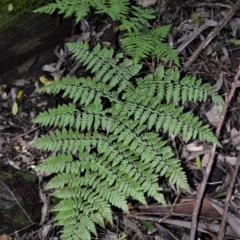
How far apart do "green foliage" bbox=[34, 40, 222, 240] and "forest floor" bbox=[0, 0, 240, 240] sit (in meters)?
0.22

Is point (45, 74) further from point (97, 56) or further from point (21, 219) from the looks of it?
point (21, 219)

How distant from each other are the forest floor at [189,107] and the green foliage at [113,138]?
223 millimetres

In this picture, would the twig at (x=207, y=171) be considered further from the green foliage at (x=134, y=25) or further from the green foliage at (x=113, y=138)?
the green foliage at (x=134, y=25)

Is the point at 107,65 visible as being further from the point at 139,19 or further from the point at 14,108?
the point at 14,108

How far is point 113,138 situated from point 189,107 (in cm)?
77

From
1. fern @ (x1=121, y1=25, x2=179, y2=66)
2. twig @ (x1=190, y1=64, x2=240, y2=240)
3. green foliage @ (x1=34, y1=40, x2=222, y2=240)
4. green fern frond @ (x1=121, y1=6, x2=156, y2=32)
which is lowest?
twig @ (x1=190, y1=64, x2=240, y2=240)

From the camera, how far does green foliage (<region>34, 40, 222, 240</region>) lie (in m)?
3.46

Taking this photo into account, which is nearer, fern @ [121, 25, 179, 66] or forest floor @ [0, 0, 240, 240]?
forest floor @ [0, 0, 240, 240]

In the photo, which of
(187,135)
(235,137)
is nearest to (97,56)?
(187,135)

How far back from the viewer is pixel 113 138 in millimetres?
3680

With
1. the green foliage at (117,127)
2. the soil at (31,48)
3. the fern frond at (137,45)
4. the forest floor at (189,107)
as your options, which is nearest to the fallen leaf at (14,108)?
the forest floor at (189,107)

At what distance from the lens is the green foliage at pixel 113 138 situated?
346cm

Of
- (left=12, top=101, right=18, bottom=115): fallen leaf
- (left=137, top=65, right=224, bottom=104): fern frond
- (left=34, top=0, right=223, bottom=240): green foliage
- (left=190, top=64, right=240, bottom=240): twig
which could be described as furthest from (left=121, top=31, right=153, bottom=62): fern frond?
(left=12, top=101, right=18, bottom=115): fallen leaf

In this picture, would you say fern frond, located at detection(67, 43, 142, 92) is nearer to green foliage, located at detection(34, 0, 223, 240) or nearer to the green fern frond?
green foliage, located at detection(34, 0, 223, 240)
